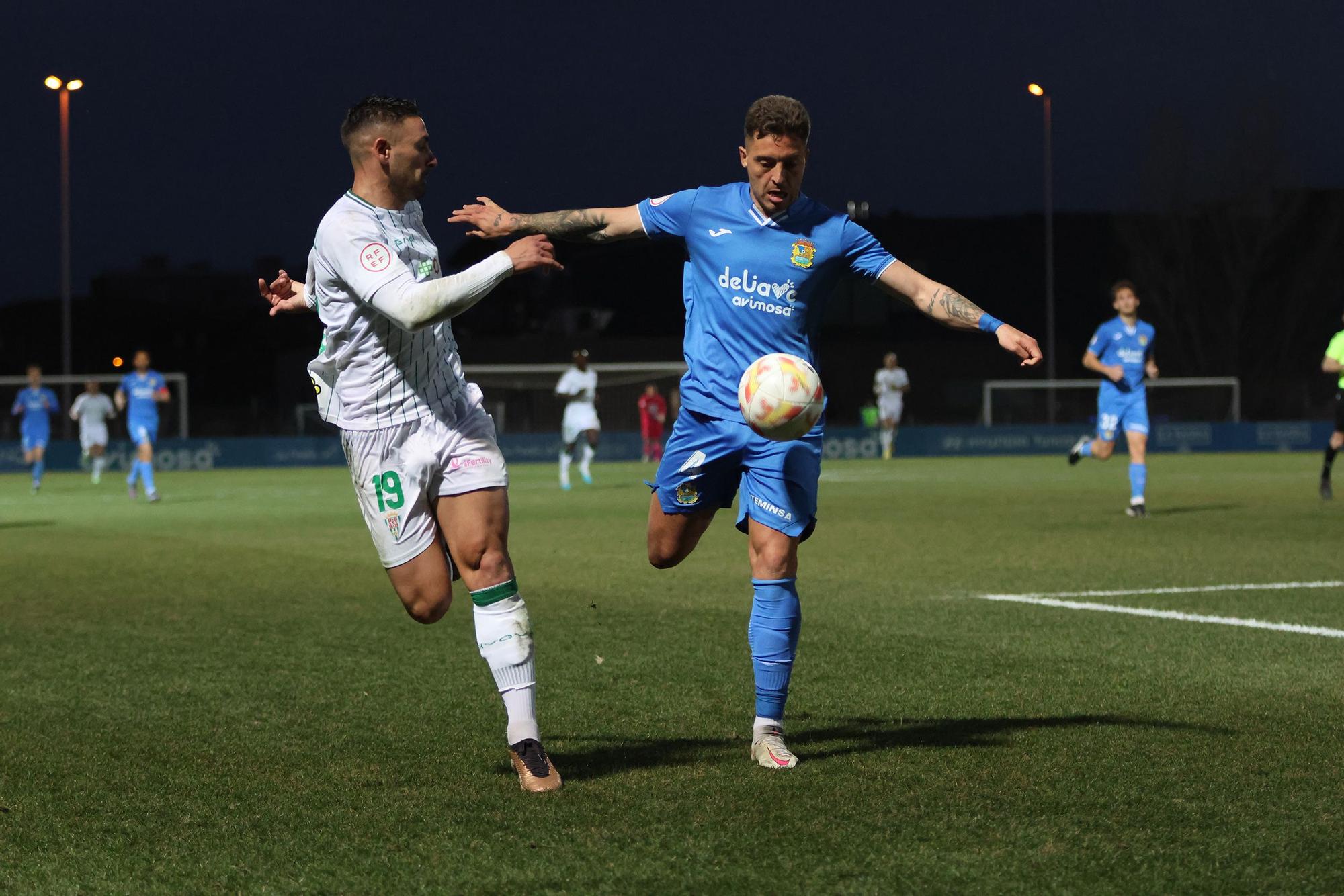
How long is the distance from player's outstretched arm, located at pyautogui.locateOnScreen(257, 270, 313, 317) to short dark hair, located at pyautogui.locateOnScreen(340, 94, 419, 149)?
2.96ft

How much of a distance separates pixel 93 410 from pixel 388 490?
25.6 metres

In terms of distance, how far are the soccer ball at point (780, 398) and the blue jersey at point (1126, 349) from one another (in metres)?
12.2

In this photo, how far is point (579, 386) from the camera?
86.0ft

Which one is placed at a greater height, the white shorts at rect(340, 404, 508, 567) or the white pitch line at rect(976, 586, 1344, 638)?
the white shorts at rect(340, 404, 508, 567)

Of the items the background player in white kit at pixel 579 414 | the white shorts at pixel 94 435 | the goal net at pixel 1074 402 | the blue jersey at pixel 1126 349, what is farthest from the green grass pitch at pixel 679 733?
the goal net at pixel 1074 402

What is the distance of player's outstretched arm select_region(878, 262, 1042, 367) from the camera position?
18.2 ft

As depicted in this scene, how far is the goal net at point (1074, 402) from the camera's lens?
44.4 metres

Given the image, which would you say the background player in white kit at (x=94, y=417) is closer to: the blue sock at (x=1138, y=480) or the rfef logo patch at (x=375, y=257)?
the blue sock at (x=1138, y=480)

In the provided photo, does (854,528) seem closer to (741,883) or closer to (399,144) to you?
(399,144)

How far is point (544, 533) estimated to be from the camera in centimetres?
1592

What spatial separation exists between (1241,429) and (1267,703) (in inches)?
1399

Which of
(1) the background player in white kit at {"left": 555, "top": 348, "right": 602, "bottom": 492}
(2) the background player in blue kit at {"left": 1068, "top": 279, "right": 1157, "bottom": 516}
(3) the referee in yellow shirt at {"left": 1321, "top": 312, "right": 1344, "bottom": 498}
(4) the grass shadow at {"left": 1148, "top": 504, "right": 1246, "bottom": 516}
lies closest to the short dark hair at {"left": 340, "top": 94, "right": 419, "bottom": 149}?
(2) the background player in blue kit at {"left": 1068, "top": 279, "right": 1157, "bottom": 516}

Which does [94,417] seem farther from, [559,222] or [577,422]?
[559,222]

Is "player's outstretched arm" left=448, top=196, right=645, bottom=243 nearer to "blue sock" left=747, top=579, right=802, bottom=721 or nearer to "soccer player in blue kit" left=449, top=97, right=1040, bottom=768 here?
"soccer player in blue kit" left=449, top=97, right=1040, bottom=768
